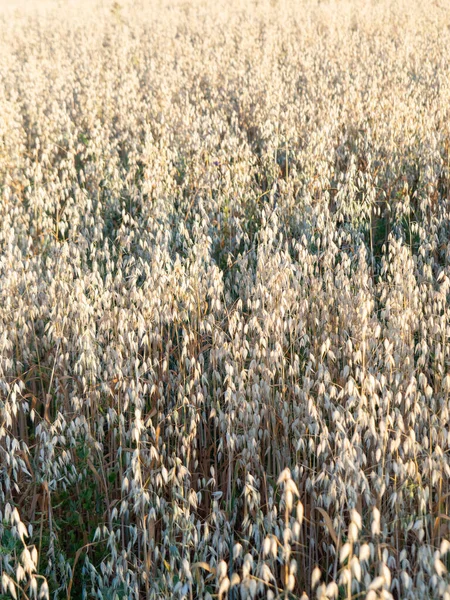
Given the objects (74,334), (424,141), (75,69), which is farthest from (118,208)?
(75,69)

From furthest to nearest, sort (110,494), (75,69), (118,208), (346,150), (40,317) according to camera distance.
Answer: (75,69), (346,150), (118,208), (40,317), (110,494)

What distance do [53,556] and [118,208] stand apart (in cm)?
343

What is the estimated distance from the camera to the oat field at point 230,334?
8.00 feet

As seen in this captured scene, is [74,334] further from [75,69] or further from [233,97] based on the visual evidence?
[75,69]

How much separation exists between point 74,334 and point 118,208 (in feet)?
7.28

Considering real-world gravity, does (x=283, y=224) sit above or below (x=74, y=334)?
above

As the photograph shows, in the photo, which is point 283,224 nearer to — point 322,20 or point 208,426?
point 208,426

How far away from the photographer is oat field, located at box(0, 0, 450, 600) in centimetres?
244

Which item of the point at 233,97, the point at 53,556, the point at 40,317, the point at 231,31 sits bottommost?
the point at 53,556

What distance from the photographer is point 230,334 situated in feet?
11.7

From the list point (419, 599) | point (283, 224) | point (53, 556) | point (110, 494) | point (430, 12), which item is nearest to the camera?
point (419, 599)

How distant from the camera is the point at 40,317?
3912 mm

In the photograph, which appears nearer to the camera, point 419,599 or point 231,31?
point 419,599

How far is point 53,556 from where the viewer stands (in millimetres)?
2613
